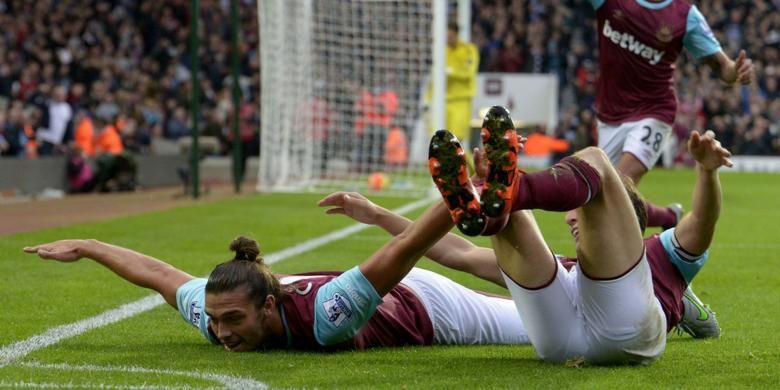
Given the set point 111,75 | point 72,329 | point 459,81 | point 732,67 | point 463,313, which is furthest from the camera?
point 111,75

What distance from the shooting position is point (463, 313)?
20.6 feet

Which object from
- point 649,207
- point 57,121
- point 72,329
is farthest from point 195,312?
point 57,121

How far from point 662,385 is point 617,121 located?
5.13 meters

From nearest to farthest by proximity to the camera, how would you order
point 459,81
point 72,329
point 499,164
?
point 499,164
point 72,329
point 459,81

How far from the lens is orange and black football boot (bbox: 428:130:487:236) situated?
193 inches

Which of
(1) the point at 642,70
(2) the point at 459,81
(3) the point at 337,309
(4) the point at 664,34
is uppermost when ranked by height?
(4) the point at 664,34

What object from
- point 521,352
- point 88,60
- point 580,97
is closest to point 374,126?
point 88,60

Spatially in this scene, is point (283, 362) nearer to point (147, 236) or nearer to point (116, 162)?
point (147, 236)

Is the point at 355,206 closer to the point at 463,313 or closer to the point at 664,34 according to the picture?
the point at 463,313

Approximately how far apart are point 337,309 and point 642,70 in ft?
16.2

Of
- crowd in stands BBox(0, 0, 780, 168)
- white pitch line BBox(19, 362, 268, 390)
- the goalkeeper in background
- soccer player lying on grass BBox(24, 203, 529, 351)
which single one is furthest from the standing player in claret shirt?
crowd in stands BBox(0, 0, 780, 168)

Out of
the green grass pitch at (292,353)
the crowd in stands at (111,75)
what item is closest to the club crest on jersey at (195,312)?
the green grass pitch at (292,353)

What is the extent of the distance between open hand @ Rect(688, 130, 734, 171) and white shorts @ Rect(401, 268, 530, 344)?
1.26 m

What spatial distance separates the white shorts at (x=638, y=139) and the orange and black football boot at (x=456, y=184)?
4.92m
